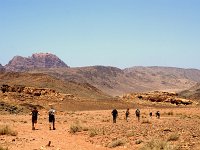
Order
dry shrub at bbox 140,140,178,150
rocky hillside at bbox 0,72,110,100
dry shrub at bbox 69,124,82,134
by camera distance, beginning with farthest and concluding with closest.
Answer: rocky hillside at bbox 0,72,110,100
dry shrub at bbox 69,124,82,134
dry shrub at bbox 140,140,178,150

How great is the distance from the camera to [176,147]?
50.1 feet

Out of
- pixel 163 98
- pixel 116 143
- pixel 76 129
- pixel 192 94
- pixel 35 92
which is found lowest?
pixel 116 143

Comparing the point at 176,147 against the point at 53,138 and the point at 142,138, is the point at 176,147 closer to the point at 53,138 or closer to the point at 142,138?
the point at 142,138

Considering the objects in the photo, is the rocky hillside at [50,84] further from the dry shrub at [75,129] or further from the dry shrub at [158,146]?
the dry shrub at [158,146]

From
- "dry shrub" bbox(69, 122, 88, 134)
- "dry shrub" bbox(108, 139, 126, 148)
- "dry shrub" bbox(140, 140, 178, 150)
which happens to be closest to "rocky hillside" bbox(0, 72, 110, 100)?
"dry shrub" bbox(69, 122, 88, 134)

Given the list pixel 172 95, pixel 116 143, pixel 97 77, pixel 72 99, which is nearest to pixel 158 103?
pixel 172 95

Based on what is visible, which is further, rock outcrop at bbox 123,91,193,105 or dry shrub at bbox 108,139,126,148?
rock outcrop at bbox 123,91,193,105

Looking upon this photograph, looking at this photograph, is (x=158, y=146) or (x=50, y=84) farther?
(x=50, y=84)

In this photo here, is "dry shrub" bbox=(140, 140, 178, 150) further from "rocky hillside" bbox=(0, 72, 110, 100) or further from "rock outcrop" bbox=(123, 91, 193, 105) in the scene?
"rocky hillside" bbox=(0, 72, 110, 100)

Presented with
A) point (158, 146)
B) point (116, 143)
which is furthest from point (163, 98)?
point (158, 146)

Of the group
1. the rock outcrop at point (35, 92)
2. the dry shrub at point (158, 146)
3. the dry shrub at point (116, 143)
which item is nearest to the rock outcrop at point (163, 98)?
the rock outcrop at point (35, 92)

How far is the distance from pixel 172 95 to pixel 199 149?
72172 mm

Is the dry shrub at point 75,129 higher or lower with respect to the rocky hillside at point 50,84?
lower

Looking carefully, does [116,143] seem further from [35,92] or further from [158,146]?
[35,92]
